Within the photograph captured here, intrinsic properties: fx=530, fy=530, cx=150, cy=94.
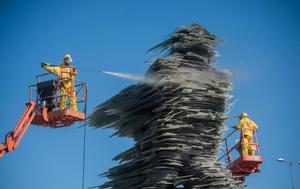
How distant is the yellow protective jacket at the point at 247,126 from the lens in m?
16.5

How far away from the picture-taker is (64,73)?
1480 cm

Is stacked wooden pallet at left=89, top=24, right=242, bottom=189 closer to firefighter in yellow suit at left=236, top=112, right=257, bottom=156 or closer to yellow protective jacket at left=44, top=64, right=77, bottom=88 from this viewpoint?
yellow protective jacket at left=44, top=64, right=77, bottom=88

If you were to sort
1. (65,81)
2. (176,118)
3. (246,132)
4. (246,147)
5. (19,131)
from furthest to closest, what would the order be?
(246,132)
(246,147)
(65,81)
(19,131)
(176,118)

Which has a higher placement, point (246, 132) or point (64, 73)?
point (64, 73)

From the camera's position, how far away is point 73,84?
1488 centimetres

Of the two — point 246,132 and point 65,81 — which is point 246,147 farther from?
point 65,81

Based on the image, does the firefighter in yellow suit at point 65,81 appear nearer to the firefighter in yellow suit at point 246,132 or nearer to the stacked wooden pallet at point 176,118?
the stacked wooden pallet at point 176,118

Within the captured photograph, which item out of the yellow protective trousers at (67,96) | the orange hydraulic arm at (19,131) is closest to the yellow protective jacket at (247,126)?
the yellow protective trousers at (67,96)

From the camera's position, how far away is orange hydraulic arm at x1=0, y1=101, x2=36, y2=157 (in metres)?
13.9

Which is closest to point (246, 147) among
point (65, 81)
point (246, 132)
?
point (246, 132)

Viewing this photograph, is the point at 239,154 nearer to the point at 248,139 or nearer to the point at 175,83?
the point at 248,139

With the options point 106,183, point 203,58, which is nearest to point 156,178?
point 106,183

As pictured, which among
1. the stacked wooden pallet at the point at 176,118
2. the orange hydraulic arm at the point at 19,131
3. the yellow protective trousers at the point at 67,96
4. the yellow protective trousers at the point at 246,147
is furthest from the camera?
the yellow protective trousers at the point at 246,147

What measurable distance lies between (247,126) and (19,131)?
275 inches
